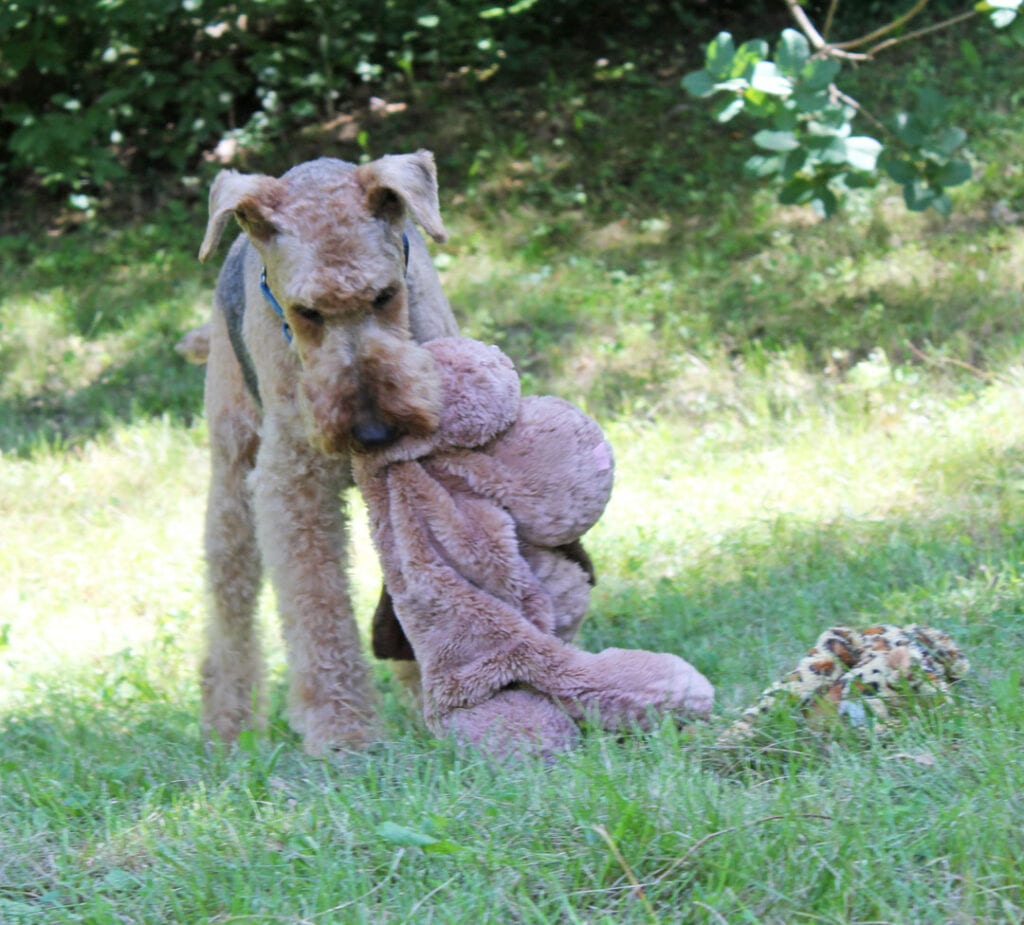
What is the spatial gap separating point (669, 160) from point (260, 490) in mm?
5275

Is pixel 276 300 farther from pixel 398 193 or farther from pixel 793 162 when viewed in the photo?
pixel 793 162

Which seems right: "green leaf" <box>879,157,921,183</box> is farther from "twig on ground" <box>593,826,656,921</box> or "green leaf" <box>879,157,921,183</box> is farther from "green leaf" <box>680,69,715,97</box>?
"twig on ground" <box>593,826,656,921</box>

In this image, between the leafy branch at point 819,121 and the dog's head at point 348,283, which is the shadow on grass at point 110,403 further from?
the dog's head at point 348,283

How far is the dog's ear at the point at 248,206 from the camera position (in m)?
2.93

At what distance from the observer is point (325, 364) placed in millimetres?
2756

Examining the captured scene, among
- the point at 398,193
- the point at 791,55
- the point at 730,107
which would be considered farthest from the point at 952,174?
the point at 398,193

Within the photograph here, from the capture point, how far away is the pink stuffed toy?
2641 mm

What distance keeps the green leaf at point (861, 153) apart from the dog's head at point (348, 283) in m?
2.25

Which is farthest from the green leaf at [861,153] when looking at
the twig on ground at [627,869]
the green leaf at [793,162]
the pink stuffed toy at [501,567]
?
the twig on ground at [627,869]

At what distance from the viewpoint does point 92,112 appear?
Result: 7406mm

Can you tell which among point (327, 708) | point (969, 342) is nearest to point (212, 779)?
point (327, 708)

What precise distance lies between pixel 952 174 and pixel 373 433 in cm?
335

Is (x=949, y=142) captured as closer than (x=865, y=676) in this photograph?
No

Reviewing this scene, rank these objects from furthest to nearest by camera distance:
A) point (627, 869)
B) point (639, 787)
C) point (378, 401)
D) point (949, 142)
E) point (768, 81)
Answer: point (949, 142) → point (768, 81) → point (378, 401) → point (639, 787) → point (627, 869)
